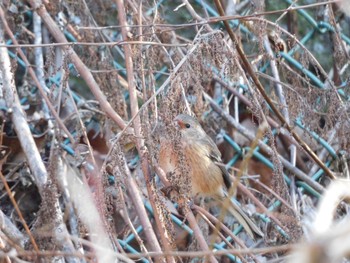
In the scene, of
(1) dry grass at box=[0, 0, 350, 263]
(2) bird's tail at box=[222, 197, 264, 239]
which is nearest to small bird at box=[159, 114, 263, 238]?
(1) dry grass at box=[0, 0, 350, 263]

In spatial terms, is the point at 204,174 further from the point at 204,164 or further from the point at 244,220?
the point at 244,220

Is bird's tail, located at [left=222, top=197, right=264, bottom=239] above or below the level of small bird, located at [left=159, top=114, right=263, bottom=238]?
below

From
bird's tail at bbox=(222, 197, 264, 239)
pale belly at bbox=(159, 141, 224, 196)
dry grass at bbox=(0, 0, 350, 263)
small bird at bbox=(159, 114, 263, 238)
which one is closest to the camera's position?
dry grass at bbox=(0, 0, 350, 263)

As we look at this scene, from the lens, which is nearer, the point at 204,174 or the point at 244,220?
the point at 244,220

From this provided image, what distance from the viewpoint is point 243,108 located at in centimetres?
514

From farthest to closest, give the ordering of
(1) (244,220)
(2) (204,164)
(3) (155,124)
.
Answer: (2) (204,164)
(1) (244,220)
(3) (155,124)

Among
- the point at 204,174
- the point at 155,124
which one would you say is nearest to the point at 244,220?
the point at 204,174

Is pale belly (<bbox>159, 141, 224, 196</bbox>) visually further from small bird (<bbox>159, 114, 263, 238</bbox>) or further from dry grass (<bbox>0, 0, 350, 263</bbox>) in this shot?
dry grass (<bbox>0, 0, 350, 263</bbox>)

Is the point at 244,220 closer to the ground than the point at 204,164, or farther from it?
closer to the ground

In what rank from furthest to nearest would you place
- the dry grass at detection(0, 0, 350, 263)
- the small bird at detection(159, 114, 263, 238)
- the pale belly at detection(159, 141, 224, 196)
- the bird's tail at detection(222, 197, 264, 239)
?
the pale belly at detection(159, 141, 224, 196)
the small bird at detection(159, 114, 263, 238)
the bird's tail at detection(222, 197, 264, 239)
the dry grass at detection(0, 0, 350, 263)

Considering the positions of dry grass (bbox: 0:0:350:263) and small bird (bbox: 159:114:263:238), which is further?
small bird (bbox: 159:114:263:238)

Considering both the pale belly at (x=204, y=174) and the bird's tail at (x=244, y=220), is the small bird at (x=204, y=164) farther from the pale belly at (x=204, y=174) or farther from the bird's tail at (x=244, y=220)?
the bird's tail at (x=244, y=220)

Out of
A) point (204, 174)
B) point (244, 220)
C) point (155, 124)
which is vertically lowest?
point (244, 220)

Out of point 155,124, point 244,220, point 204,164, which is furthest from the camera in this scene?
point 204,164
